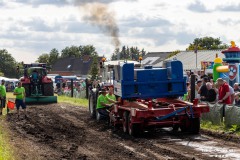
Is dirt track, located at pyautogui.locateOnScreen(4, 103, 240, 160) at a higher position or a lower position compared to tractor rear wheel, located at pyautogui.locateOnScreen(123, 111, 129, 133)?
lower

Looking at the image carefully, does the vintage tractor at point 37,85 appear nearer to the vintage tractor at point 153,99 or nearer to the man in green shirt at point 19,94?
the man in green shirt at point 19,94

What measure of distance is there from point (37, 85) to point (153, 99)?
17287 mm

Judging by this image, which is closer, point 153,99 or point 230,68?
point 153,99

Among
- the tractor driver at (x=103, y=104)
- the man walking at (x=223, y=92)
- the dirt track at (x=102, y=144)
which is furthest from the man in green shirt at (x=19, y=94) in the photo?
the man walking at (x=223, y=92)

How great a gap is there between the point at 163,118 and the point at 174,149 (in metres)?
2.84

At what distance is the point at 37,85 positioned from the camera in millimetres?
34094

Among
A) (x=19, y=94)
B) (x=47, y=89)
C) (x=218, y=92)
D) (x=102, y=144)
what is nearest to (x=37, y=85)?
(x=47, y=89)

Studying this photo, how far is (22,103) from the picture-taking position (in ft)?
80.7

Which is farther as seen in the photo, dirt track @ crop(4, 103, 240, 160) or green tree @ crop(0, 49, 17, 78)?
green tree @ crop(0, 49, 17, 78)

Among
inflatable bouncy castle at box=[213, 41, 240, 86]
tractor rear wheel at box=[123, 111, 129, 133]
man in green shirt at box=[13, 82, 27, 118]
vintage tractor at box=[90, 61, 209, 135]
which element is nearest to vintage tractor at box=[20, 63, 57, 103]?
man in green shirt at box=[13, 82, 27, 118]

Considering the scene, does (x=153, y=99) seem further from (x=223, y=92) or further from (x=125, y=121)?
(x=223, y=92)

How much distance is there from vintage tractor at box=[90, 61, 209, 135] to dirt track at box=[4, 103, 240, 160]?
1.28 feet

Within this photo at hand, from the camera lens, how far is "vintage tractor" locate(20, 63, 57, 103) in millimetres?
33375

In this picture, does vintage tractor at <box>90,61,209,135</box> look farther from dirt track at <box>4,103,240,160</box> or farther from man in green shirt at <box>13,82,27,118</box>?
man in green shirt at <box>13,82,27,118</box>
